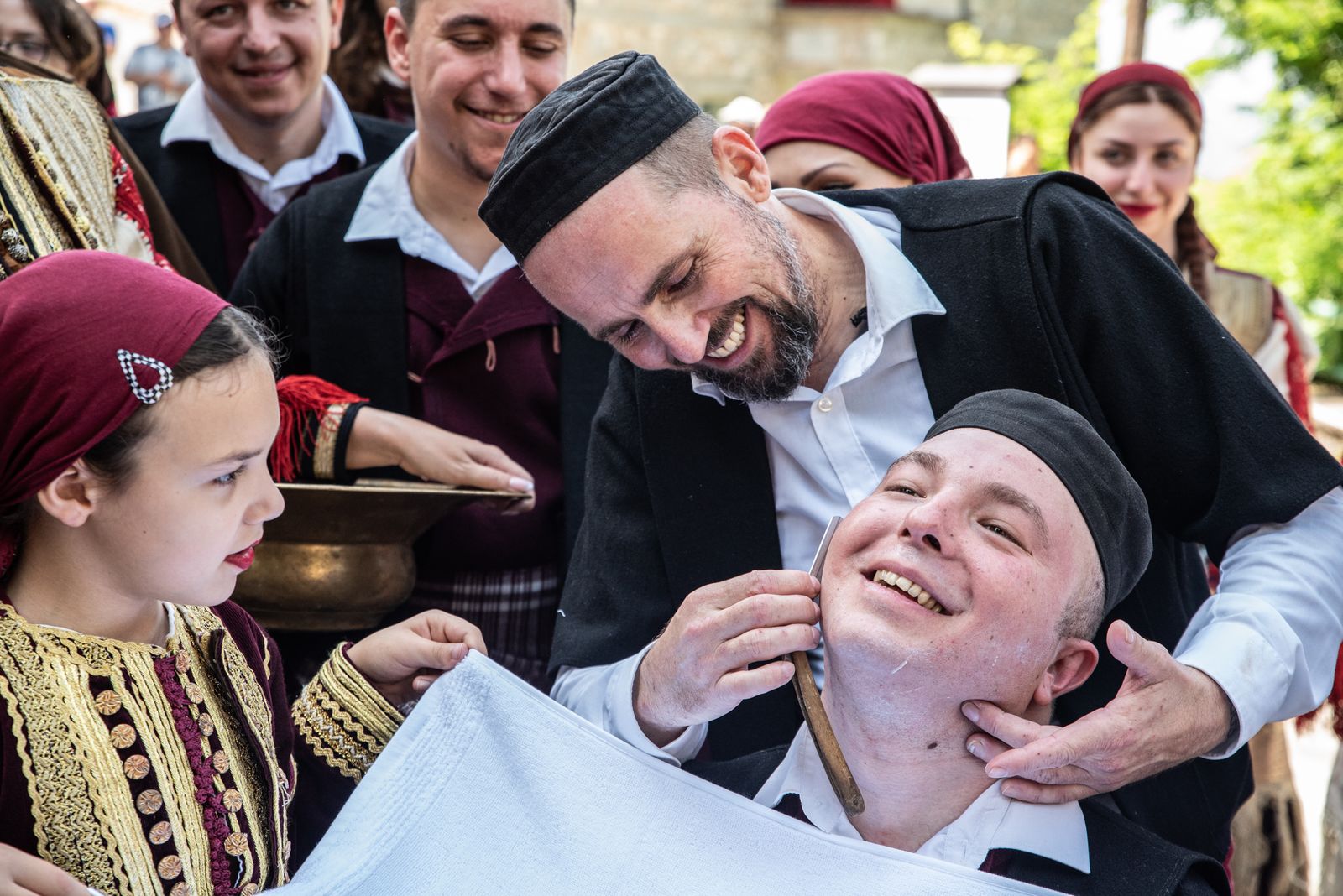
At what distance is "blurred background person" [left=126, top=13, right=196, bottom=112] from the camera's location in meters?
6.46

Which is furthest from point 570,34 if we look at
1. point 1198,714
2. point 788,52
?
point 788,52

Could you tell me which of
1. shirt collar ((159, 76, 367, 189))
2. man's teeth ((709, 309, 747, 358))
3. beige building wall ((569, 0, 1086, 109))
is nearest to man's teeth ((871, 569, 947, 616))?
man's teeth ((709, 309, 747, 358))

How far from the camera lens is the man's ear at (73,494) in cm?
178

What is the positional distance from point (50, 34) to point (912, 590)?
270 centimetres

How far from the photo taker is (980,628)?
1871 mm

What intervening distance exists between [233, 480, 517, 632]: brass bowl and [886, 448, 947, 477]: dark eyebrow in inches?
28.6

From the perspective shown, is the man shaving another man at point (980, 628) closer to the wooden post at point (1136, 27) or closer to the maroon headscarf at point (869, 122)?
the maroon headscarf at point (869, 122)

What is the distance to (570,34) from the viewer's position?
310 cm

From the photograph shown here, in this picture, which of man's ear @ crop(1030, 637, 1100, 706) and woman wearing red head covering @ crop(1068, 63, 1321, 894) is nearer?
man's ear @ crop(1030, 637, 1100, 706)

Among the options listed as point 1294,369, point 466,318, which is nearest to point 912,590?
point 466,318

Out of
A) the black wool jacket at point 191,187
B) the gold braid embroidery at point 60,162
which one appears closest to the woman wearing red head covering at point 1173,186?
the black wool jacket at point 191,187

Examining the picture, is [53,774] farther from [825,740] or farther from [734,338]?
[734,338]

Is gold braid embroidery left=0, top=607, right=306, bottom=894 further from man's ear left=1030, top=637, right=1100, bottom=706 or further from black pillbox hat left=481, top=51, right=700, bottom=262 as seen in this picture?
man's ear left=1030, top=637, right=1100, bottom=706

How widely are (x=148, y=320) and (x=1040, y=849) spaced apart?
1.35m
